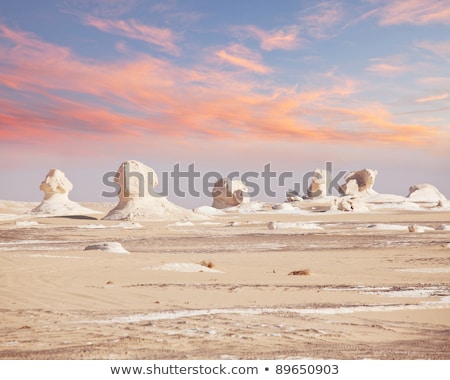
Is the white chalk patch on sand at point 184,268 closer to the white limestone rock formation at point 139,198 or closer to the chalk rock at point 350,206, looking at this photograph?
the white limestone rock formation at point 139,198

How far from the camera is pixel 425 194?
86.8 metres

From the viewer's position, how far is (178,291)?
1124 cm

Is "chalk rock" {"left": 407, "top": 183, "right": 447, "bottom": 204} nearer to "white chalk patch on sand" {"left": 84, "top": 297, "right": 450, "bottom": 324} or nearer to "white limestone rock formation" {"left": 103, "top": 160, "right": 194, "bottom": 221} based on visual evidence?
"white limestone rock formation" {"left": 103, "top": 160, "right": 194, "bottom": 221}

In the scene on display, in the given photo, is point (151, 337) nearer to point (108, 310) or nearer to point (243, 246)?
point (108, 310)

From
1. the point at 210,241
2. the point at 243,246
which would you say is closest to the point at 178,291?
the point at 243,246

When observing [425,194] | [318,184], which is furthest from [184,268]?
[425,194]

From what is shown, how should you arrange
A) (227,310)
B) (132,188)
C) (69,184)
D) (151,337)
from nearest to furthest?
(151,337)
(227,310)
(132,188)
(69,184)

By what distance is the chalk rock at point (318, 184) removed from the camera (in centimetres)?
8412

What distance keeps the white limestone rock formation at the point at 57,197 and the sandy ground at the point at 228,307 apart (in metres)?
39.4

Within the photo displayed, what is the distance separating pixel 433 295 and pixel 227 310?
400cm

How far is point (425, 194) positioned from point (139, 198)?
52759 mm

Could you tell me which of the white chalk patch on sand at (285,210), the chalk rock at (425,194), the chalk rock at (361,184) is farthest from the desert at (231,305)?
the chalk rock at (425,194)

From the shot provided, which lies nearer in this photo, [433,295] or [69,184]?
[433,295]
